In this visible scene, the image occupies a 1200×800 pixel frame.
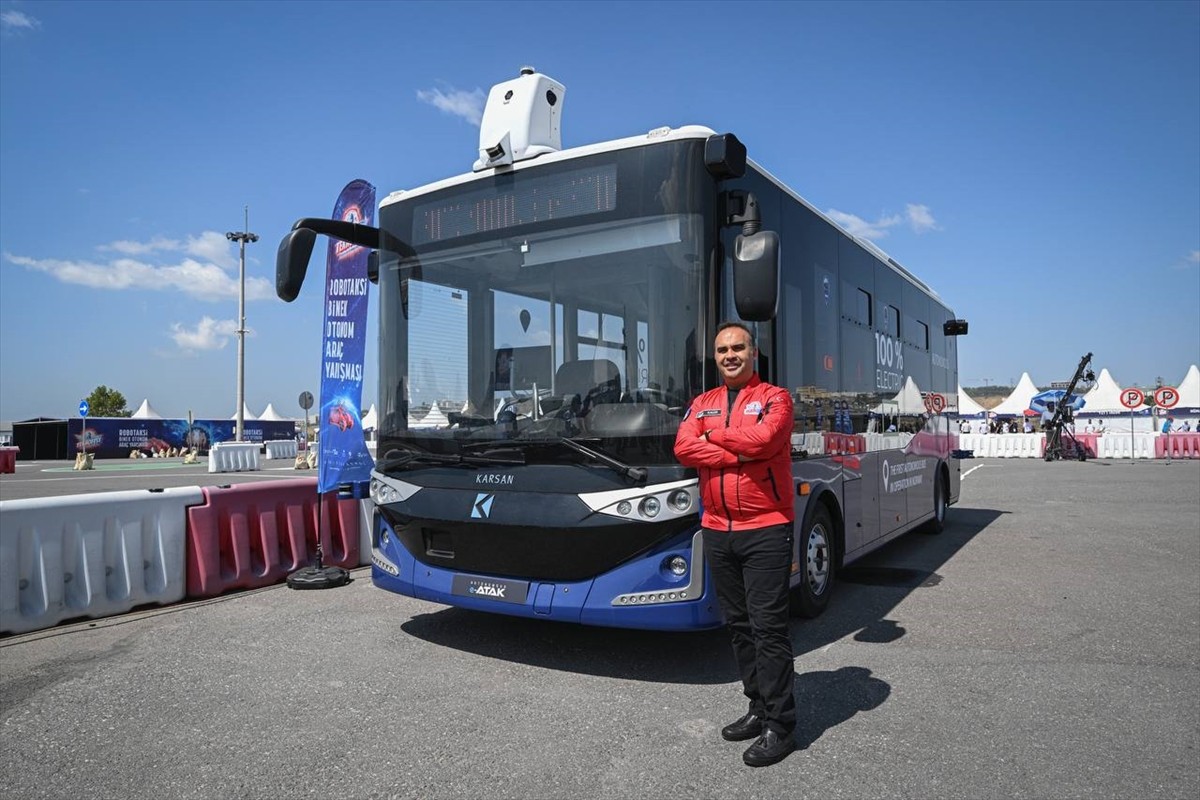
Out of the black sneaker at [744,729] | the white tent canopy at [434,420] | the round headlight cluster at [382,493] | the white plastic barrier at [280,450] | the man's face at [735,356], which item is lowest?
the white plastic barrier at [280,450]

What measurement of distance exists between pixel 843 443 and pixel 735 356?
2985mm

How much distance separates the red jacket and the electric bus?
0.52m

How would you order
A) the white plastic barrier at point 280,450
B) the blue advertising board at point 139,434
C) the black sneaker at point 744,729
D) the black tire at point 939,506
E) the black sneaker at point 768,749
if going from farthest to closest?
1. the blue advertising board at point 139,434
2. the white plastic barrier at point 280,450
3. the black tire at point 939,506
4. the black sneaker at point 744,729
5. the black sneaker at point 768,749

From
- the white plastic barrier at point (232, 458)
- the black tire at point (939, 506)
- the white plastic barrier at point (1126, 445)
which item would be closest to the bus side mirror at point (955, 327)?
the black tire at point (939, 506)

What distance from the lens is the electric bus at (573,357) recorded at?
438 cm

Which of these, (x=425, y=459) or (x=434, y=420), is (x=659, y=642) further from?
(x=434, y=420)

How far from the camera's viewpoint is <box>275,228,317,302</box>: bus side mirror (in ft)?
17.2

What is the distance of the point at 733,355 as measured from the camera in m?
3.82

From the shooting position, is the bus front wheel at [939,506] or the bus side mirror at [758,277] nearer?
the bus side mirror at [758,277]

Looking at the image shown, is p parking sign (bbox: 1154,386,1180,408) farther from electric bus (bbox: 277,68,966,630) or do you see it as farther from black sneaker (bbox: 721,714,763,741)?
black sneaker (bbox: 721,714,763,741)

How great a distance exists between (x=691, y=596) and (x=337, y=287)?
15.9 feet

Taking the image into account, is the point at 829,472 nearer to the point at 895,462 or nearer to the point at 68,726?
the point at 895,462

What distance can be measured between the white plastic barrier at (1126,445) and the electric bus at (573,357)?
3083 centimetres

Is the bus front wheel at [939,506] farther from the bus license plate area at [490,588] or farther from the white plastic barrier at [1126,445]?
the white plastic barrier at [1126,445]
